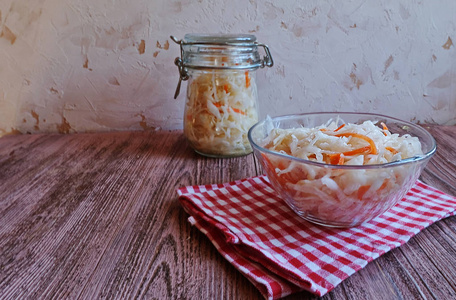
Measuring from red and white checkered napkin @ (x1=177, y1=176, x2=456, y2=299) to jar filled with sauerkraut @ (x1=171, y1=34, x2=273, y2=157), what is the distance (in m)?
0.20

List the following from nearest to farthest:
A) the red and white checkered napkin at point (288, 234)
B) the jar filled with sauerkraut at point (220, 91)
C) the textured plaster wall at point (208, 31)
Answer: the red and white checkered napkin at point (288, 234) < the jar filled with sauerkraut at point (220, 91) < the textured plaster wall at point (208, 31)

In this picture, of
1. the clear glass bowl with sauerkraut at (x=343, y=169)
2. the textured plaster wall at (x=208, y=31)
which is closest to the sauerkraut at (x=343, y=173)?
the clear glass bowl with sauerkraut at (x=343, y=169)

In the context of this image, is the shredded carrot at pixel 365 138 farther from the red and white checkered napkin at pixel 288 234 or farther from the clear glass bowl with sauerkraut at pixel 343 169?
the red and white checkered napkin at pixel 288 234

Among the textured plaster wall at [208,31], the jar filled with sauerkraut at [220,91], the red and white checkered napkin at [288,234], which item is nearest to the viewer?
the red and white checkered napkin at [288,234]

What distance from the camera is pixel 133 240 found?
1.71 feet

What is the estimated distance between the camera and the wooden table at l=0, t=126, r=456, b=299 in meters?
0.42

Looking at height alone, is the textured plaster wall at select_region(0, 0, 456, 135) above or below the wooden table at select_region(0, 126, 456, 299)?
above

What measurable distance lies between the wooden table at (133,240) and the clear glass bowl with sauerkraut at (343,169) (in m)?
0.08

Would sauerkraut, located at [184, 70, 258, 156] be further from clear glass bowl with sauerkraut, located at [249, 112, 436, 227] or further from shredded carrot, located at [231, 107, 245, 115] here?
clear glass bowl with sauerkraut, located at [249, 112, 436, 227]

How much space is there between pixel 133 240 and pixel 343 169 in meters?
0.31

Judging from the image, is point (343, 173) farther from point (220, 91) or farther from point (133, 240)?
point (220, 91)

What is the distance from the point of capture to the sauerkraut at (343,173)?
462mm

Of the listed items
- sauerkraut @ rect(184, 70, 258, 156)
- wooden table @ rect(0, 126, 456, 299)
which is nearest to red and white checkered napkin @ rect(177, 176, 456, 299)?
wooden table @ rect(0, 126, 456, 299)

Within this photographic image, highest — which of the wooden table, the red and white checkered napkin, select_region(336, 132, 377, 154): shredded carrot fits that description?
select_region(336, 132, 377, 154): shredded carrot
